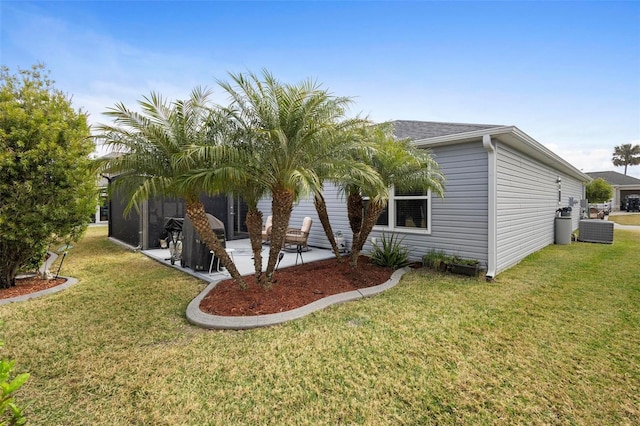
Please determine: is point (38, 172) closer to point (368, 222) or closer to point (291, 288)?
point (291, 288)

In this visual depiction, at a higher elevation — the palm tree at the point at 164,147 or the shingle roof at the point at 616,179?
the shingle roof at the point at 616,179

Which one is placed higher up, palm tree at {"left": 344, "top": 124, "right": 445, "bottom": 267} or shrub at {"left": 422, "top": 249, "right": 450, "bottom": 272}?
palm tree at {"left": 344, "top": 124, "right": 445, "bottom": 267}

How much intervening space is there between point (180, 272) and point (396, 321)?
4989 millimetres

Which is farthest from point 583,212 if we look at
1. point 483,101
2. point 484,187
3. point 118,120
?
point 118,120

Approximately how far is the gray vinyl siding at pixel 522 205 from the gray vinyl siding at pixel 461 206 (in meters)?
0.38

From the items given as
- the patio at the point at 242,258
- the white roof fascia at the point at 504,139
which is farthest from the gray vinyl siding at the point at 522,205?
the patio at the point at 242,258

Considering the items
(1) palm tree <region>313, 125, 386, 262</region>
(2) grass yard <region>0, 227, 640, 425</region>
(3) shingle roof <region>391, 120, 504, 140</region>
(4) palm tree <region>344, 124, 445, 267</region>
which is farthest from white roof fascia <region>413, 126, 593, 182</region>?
(2) grass yard <region>0, 227, 640, 425</region>

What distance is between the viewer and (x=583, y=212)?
1747 centimetres

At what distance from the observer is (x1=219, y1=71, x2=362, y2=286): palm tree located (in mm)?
4164

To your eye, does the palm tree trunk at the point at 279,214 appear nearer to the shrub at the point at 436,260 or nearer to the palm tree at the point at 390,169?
the palm tree at the point at 390,169

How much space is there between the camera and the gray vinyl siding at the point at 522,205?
6.63m

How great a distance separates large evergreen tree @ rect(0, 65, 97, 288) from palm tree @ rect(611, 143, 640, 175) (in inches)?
3016

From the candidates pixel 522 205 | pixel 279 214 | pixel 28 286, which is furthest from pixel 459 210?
pixel 28 286

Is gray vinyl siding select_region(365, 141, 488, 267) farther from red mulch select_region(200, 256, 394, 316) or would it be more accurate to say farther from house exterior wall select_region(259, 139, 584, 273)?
red mulch select_region(200, 256, 394, 316)
